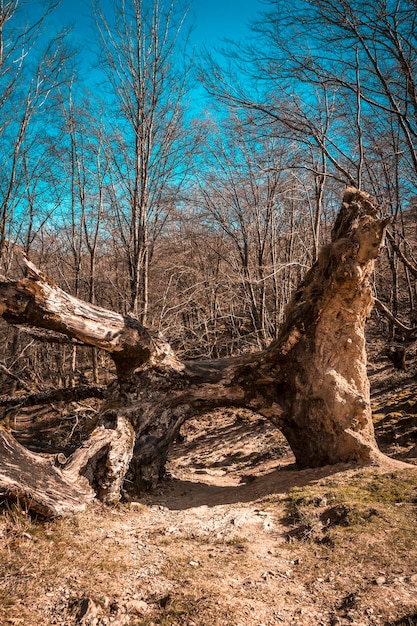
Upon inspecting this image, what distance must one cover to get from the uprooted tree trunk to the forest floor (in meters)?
0.57

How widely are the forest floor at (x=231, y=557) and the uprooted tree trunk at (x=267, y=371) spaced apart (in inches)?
22.3

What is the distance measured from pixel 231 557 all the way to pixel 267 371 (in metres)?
3.45

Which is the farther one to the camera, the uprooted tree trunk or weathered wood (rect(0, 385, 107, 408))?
weathered wood (rect(0, 385, 107, 408))

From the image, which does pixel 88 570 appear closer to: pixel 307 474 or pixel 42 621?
pixel 42 621

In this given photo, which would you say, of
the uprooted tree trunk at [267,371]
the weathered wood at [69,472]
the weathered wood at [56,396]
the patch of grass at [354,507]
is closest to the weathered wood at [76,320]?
the uprooted tree trunk at [267,371]

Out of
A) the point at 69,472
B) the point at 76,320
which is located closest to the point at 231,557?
the point at 69,472

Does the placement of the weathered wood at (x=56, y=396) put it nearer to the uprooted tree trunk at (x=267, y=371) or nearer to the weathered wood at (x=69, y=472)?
the uprooted tree trunk at (x=267, y=371)

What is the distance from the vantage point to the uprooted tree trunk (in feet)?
19.0

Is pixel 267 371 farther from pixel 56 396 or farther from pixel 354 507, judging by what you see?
pixel 56 396

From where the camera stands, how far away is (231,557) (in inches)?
152

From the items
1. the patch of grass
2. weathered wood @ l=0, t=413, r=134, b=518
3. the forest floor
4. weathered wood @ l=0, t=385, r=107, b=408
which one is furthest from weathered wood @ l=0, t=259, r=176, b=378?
the patch of grass

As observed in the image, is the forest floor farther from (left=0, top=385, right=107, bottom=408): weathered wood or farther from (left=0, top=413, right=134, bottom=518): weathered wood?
(left=0, top=385, right=107, bottom=408): weathered wood

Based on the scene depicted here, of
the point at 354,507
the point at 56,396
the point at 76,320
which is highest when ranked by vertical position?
the point at 76,320

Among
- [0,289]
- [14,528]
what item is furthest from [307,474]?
[0,289]
